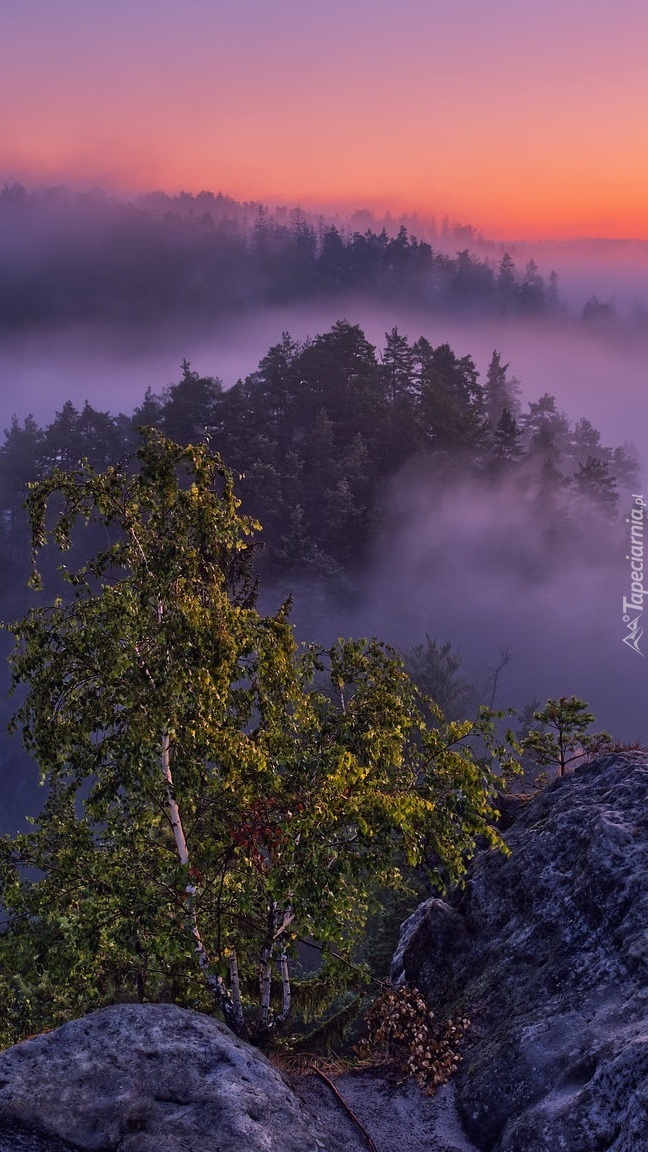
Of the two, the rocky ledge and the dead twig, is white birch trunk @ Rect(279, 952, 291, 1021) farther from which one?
the rocky ledge

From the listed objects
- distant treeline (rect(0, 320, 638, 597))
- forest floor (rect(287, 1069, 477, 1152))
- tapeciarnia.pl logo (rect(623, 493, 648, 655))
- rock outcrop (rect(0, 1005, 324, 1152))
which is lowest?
forest floor (rect(287, 1069, 477, 1152))

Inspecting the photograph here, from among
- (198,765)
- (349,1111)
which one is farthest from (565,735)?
(198,765)

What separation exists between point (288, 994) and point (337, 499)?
6944 centimetres

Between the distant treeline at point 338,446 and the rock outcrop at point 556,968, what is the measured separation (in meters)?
62.7

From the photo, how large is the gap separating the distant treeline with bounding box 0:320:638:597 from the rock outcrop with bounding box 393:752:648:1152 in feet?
206

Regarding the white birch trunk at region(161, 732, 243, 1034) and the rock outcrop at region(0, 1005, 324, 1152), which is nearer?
the rock outcrop at region(0, 1005, 324, 1152)

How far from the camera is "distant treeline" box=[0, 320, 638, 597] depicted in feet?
257

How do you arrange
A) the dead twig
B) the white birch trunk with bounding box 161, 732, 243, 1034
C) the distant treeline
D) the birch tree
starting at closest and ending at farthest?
Answer: the dead twig, the birch tree, the white birch trunk with bounding box 161, 732, 243, 1034, the distant treeline

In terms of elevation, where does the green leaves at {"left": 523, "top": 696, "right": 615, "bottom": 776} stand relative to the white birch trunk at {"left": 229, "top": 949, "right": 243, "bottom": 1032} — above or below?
above

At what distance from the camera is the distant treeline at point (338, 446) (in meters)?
78.2

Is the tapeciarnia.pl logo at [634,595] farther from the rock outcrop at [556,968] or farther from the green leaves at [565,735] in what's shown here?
the rock outcrop at [556,968]

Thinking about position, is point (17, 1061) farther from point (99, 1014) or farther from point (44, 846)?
point (44, 846)

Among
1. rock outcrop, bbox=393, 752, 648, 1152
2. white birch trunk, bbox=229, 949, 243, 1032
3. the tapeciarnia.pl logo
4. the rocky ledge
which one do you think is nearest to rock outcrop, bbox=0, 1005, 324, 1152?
the rocky ledge

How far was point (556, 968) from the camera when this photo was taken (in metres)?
11.5
